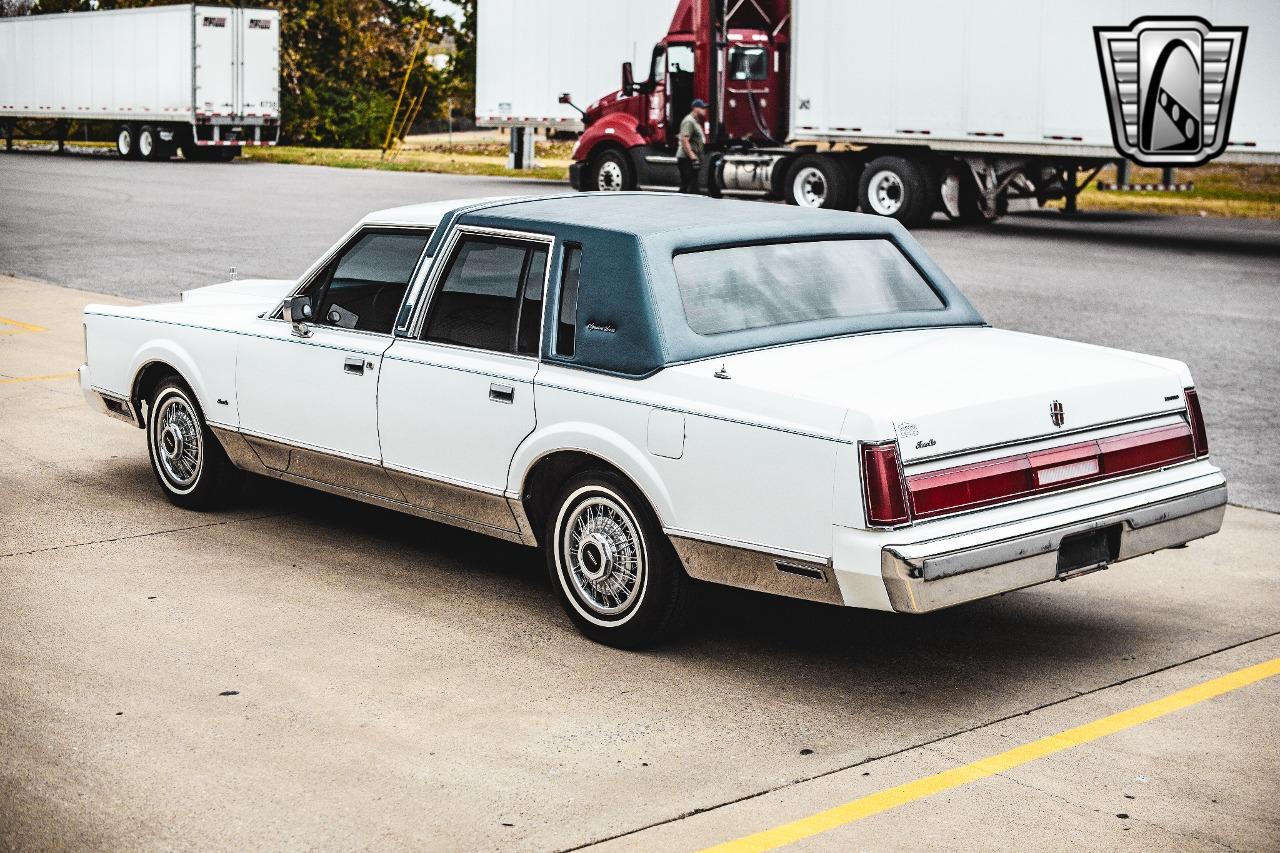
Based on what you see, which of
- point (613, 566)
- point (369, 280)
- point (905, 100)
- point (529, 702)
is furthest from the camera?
point (905, 100)

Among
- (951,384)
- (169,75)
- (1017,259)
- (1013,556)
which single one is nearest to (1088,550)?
(1013,556)

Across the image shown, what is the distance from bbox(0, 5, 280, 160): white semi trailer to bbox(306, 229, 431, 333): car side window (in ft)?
121

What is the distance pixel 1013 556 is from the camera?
202 inches

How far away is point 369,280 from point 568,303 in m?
1.26

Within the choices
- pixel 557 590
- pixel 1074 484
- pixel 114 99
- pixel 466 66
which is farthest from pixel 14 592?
pixel 466 66

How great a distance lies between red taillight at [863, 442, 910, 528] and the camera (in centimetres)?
489

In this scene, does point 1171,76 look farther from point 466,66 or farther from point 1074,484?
point 466,66

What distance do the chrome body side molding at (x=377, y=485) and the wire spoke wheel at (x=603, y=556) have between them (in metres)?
0.30

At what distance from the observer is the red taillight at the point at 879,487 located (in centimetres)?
489

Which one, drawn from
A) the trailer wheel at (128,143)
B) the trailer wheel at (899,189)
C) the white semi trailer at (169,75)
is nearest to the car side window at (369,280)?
the trailer wheel at (899,189)

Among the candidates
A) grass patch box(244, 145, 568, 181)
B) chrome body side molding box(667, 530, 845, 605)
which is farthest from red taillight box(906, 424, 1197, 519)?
grass patch box(244, 145, 568, 181)

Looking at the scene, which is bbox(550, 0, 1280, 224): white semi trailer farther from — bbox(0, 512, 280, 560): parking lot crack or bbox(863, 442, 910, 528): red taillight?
bbox(863, 442, 910, 528): red taillight

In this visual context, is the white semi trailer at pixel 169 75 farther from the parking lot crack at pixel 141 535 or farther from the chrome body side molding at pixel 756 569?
the chrome body side molding at pixel 756 569

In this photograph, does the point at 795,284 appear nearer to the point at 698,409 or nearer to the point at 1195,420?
the point at 698,409
